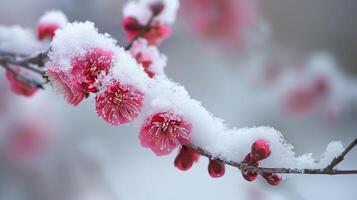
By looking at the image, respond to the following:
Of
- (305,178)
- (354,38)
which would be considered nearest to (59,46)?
(305,178)

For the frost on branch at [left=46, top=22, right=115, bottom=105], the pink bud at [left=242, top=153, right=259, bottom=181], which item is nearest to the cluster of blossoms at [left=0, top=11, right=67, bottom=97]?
the frost on branch at [left=46, top=22, right=115, bottom=105]

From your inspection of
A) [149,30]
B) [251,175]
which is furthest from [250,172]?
[149,30]

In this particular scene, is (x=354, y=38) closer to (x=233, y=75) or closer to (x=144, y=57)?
(x=233, y=75)

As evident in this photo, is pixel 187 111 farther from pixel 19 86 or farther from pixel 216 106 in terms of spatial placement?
pixel 216 106

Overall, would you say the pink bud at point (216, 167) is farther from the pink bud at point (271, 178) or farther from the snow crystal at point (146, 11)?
the snow crystal at point (146, 11)

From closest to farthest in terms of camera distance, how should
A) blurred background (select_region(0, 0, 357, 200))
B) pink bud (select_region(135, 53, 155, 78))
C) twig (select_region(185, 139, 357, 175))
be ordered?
twig (select_region(185, 139, 357, 175)) < pink bud (select_region(135, 53, 155, 78)) < blurred background (select_region(0, 0, 357, 200))

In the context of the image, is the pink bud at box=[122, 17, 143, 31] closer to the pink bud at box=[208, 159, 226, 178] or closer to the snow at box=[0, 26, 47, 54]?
the snow at box=[0, 26, 47, 54]
